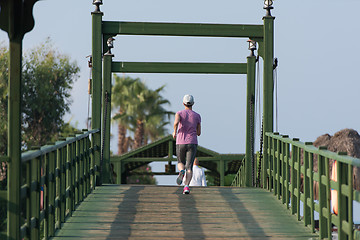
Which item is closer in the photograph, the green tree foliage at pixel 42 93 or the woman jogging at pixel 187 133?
the woman jogging at pixel 187 133

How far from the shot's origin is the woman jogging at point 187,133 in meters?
11.8

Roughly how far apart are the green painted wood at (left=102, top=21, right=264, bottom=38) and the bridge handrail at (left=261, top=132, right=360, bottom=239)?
7.23 feet

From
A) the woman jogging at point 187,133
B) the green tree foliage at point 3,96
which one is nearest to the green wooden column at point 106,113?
the woman jogging at point 187,133

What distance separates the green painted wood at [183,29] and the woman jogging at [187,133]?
8.45 ft

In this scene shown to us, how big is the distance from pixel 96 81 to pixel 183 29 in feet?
6.65

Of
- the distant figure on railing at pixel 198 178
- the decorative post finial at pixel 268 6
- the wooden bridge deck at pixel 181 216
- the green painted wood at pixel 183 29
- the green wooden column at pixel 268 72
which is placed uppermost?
the decorative post finial at pixel 268 6

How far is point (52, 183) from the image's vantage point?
28.2ft

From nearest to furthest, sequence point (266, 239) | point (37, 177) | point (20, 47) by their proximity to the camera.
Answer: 1. point (20, 47)
2. point (37, 177)
3. point (266, 239)

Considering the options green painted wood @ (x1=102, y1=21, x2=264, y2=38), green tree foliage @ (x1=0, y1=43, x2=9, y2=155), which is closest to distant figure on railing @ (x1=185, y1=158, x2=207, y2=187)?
green painted wood @ (x1=102, y1=21, x2=264, y2=38)

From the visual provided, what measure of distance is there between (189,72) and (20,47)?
7.80m

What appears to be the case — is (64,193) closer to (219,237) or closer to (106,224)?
(106,224)

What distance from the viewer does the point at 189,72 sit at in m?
14.6

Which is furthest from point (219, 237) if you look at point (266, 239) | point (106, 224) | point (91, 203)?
point (91, 203)

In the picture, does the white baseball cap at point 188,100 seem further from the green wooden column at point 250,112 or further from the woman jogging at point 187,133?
the green wooden column at point 250,112
